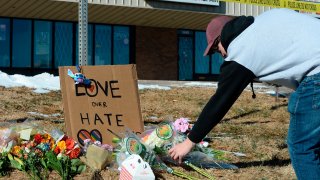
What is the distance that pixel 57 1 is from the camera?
17.3 m

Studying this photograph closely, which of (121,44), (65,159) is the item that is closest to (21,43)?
(121,44)

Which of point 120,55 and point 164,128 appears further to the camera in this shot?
point 120,55

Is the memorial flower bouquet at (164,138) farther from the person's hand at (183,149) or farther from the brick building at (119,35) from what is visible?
the brick building at (119,35)

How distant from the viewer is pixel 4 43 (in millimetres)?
20094

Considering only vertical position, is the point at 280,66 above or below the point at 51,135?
above

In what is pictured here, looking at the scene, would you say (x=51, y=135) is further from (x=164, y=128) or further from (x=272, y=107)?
(x=272, y=107)

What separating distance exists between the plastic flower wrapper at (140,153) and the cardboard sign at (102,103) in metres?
0.50

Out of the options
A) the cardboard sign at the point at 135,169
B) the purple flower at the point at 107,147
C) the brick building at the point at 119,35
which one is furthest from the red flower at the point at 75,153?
the brick building at the point at 119,35

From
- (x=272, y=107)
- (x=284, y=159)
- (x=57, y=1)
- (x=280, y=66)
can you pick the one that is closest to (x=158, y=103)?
(x=272, y=107)

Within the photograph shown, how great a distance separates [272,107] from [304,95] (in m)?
7.60

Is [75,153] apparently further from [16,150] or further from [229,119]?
[229,119]

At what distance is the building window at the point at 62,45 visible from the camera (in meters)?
20.9

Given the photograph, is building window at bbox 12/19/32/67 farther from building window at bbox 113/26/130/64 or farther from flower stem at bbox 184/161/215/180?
flower stem at bbox 184/161/215/180

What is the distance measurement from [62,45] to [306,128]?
61.9 ft
